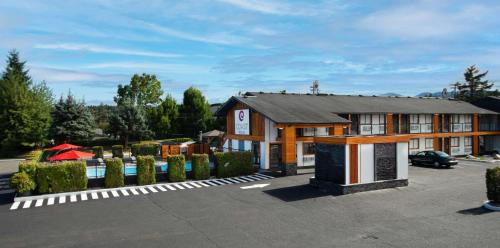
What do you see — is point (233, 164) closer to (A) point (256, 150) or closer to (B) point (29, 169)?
(A) point (256, 150)

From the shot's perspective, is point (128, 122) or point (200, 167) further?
point (128, 122)

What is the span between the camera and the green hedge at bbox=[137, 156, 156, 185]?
942 inches

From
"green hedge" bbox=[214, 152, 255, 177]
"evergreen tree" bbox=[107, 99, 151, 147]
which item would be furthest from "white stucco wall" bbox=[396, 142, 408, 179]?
"evergreen tree" bbox=[107, 99, 151, 147]

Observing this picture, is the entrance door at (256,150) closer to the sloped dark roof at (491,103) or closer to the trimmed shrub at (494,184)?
the trimmed shrub at (494,184)

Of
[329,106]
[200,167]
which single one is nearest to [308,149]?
[329,106]

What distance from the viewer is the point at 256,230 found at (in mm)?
14164

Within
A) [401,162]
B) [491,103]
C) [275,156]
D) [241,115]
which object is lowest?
[275,156]

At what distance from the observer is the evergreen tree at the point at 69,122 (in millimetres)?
45250

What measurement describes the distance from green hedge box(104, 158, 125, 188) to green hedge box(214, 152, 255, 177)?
21.6 feet

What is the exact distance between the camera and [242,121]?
32.9 m

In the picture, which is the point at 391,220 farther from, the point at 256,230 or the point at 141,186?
the point at 141,186

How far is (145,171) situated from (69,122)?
26577mm

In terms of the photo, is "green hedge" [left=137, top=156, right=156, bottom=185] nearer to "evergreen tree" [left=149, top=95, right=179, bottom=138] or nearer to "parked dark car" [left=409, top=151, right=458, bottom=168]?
"parked dark car" [left=409, top=151, right=458, bottom=168]

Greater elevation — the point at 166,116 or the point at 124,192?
the point at 166,116
